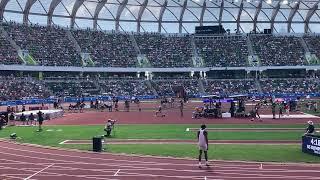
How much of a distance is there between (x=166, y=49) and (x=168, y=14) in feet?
26.5

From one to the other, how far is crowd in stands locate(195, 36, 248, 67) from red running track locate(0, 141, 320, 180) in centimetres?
7521

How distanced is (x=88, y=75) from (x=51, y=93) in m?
12.2

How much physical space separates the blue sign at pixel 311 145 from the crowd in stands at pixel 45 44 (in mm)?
63531

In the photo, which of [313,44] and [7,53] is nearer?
[7,53]

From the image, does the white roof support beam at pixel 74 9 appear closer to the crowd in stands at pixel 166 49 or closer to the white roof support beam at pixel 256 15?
the crowd in stands at pixel 166 49

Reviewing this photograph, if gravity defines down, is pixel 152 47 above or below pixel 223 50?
above

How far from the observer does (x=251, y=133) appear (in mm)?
30406

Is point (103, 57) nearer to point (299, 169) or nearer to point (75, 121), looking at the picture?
point (75, 121)

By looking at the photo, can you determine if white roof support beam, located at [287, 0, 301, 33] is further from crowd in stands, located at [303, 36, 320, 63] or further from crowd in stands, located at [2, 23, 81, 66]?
crowd in stands, located at [2, 23, 81, 66]

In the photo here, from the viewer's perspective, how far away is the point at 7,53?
7594 cm

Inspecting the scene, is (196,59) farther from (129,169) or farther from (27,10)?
(129,169)

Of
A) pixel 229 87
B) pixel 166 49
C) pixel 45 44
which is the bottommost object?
pixel 229 87

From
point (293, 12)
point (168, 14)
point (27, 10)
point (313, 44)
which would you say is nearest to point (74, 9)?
point (27, 10)

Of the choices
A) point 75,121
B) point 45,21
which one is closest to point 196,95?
point 45,21
